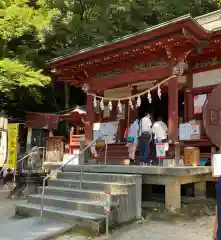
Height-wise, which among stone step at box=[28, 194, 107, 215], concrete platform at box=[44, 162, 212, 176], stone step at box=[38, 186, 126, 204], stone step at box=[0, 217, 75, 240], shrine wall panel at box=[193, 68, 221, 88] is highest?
shrine wall panel at box=[193, 68, 221, 88]

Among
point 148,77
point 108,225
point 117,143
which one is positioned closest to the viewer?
point 108,225

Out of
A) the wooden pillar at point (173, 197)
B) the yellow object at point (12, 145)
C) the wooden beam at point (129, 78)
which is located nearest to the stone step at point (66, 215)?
the wooden pillar at point (173, 197)

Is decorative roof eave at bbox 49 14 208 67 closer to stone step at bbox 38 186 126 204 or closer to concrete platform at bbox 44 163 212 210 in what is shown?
concrete platform at bbox 44 163 212 210

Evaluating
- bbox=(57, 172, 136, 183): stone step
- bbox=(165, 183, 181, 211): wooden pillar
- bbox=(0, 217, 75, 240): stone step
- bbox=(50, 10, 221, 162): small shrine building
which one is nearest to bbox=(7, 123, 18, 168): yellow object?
bbox=(50, 10, 221, 162): small shrine building

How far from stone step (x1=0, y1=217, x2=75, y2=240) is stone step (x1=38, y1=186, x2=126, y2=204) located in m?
0.90

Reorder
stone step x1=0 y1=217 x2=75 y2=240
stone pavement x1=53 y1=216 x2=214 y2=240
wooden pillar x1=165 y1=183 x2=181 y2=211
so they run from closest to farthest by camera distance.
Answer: stone pavement x1=53 y1=216 x2=214 y2=240
stone step x1=0 y1=217 x2=75 y2=240
wooden pillar x1=165 y1=183 x2=181 y2=211

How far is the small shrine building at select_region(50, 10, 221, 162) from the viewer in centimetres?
834

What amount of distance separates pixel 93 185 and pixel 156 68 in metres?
4.22

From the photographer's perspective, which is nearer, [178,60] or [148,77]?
[178,60]

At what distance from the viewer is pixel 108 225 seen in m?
6.37

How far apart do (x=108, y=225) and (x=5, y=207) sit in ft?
15.9

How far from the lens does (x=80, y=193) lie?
7.62m

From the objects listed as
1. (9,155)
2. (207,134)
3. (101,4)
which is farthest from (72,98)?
(207,134)

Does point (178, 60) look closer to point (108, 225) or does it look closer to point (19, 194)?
point (108, 225)
